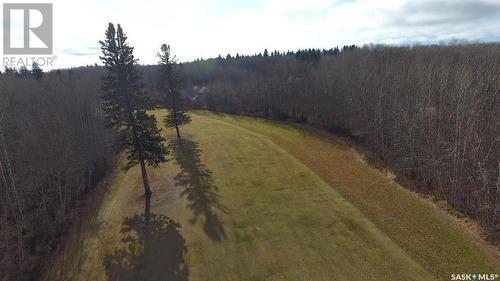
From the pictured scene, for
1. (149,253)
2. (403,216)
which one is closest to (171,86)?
(149,253)

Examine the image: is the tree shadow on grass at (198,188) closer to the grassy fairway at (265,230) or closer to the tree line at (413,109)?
the grassy fairway at (265,230)

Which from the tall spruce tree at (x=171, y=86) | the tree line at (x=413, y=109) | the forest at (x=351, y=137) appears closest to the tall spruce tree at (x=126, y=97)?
the forest at (x=351, y=137)

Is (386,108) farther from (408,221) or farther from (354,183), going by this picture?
(408,221)

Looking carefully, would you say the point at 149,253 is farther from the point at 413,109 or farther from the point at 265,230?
the point at 413,109

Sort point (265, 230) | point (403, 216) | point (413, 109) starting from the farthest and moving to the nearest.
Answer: point (413, 109) → point (403, 216) → point (265, 230)

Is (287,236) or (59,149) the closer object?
(287,236)

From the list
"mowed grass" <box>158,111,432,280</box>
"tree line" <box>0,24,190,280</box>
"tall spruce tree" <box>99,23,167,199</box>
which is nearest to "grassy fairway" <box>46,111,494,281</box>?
"mowed grass" <box>158,111,432,280</box>
